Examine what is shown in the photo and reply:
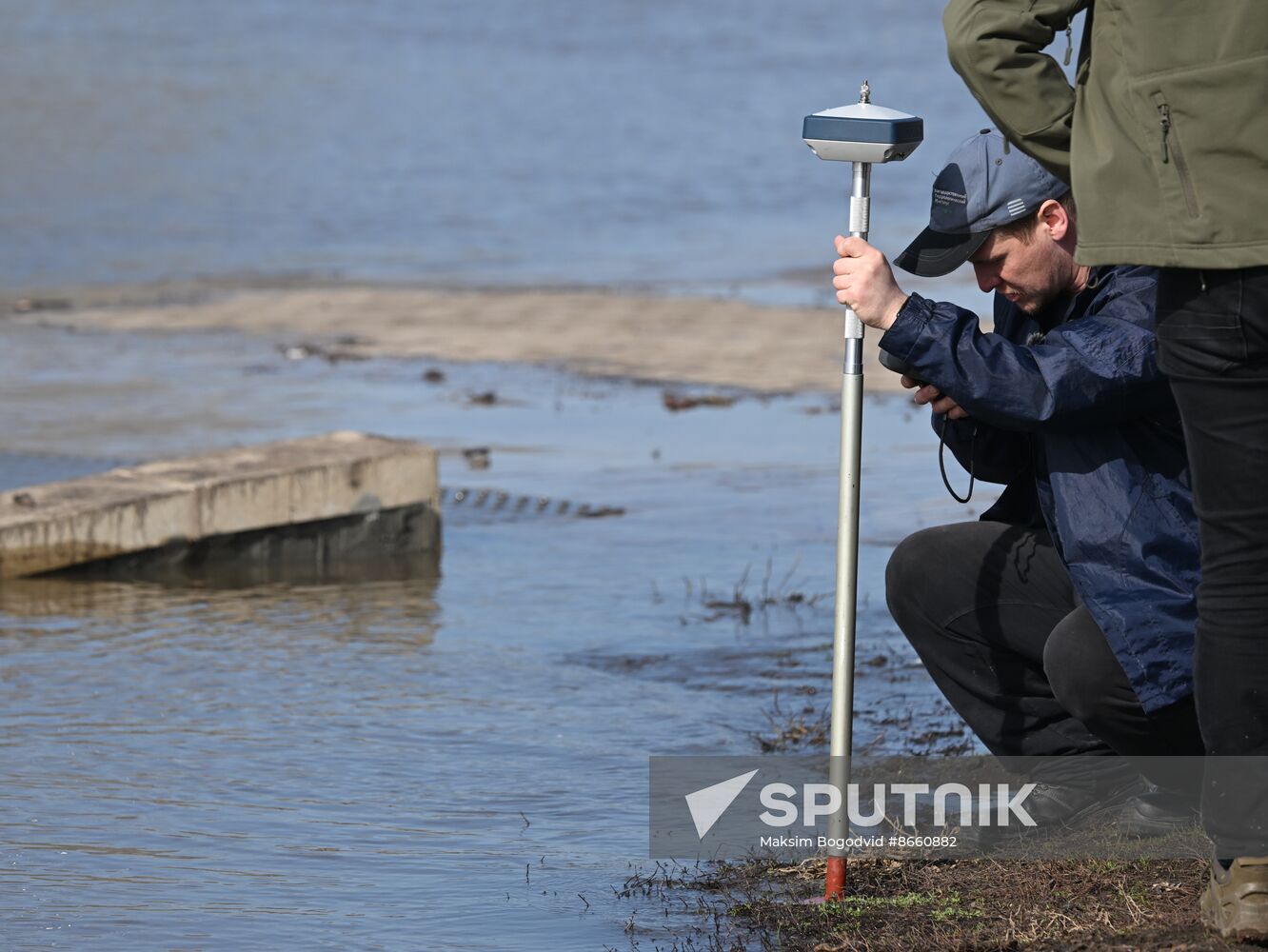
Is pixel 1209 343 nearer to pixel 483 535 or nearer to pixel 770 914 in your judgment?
pixel 770 914

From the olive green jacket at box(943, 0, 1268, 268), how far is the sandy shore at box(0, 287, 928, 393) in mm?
6948

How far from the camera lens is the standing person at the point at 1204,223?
2.67m

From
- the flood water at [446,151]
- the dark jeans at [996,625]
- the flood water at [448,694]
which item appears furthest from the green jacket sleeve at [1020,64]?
the flood water at [446,151]

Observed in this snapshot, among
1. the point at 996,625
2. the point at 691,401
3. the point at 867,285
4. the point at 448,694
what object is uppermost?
the point at 867,285

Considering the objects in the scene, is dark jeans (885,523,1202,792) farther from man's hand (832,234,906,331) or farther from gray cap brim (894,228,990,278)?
man's hand (832,234,906,331)

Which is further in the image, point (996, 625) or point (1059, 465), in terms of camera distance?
point (996, 625)

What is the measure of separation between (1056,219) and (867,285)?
461 mm

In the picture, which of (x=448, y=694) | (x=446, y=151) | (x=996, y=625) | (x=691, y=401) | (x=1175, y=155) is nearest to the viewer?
(x=1175, y=155)

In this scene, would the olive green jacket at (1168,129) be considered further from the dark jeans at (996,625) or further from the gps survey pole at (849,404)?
the dark jeans at (996,625)

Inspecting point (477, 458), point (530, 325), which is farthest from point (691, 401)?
point (530, 325)

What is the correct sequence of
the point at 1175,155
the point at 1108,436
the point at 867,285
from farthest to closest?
the point at 1108,436
the point at 867,285
the point at 1175,155

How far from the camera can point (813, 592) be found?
615 centimetres

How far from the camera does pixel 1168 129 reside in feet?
8.84

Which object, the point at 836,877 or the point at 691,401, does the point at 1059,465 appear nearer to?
the point at 836,877
